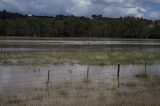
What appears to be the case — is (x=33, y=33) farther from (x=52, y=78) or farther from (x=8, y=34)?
(x=52, y=78)

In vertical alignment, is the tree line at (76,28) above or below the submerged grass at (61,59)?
above

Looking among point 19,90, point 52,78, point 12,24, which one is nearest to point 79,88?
point 19,90

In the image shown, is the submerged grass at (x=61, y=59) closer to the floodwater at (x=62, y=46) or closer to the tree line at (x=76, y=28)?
the floodwater at (x=62, y=46)

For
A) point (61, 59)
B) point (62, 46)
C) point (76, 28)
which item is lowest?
point (62, 46)

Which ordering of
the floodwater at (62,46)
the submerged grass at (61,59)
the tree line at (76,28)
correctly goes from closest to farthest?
the submerged grass at (61,59) < the floodwater at (62,46) < the tree line at (76,28)

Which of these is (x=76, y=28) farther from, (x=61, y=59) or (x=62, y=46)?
(x=61, y=59)

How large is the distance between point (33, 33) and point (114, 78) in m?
137

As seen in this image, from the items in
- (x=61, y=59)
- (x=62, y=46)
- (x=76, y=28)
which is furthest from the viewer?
(x=76, y=28)

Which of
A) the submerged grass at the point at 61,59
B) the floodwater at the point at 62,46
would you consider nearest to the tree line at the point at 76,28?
the floodwater at the point at 62,46

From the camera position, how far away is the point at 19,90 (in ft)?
61.8

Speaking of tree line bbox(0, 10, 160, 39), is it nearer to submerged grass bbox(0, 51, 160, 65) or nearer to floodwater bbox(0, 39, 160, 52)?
floodwater bbox(0, 39, 160, 52)

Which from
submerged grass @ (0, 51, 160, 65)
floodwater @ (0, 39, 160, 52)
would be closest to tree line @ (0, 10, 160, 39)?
floodwater @ (0, 39, 160, 52)

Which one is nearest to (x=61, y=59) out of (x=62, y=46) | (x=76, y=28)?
(x=62, y=46)

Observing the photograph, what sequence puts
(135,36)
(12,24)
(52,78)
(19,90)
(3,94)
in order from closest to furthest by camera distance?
1. (3,94)
2. (19,90)
3. (52,78)
4. (12,24)
5. (135,36)
